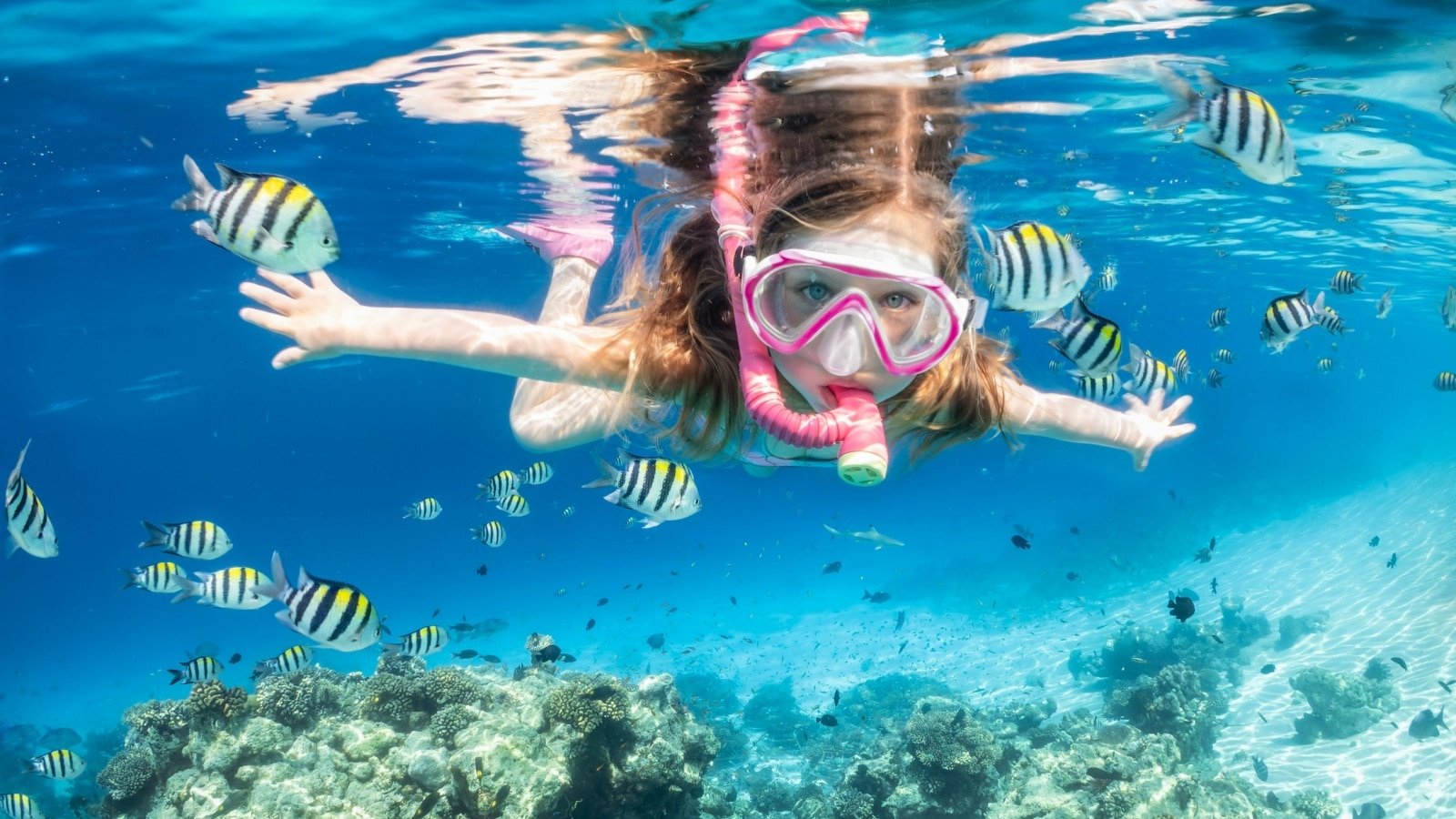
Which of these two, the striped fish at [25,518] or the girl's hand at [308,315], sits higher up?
the girl's hand at [308,315]

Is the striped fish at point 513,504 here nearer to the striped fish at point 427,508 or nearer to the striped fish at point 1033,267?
the striped fish at point 427,508

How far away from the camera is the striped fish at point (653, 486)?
5.47m

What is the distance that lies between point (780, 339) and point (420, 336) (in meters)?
1.84

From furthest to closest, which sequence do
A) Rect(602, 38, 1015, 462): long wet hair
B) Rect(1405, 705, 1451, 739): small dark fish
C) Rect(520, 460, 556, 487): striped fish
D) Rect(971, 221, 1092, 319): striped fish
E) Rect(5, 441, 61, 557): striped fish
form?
Rect(1405, 705, 1451, 739): small dark fish < Rect(520, 460, 556, 487): striped fish < Rect(5, 441, 61, 557): striped fish < Rect(971, 221, 1092, 319): striped fish < Rect(602, 38, 1015, 462): long wet hair

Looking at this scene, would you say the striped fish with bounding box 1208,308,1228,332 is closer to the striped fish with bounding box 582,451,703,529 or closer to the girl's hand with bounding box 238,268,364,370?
the striped fish with bounding box 582,451,703,529

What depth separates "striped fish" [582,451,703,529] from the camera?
5473mm

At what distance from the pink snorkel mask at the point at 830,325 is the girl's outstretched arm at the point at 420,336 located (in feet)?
3.54

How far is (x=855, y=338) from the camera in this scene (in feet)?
10.3

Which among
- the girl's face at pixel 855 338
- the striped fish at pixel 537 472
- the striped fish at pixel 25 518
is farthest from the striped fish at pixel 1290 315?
the striped fish at pixel 25 518

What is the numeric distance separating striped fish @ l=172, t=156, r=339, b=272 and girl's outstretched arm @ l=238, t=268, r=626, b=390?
0.13 metres

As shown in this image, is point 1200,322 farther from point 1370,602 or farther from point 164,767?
point 164,767

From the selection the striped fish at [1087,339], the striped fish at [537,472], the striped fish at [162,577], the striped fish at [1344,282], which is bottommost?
the striped fish at [537,472]

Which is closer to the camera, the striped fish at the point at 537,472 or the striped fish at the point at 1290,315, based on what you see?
the striped fish at the point at 1290,315

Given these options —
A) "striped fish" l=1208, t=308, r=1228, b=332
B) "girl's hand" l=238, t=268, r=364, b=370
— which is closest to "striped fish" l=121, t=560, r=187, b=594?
"girl's hand" l=238, t=268, r=364, b=370
